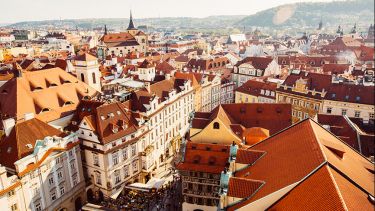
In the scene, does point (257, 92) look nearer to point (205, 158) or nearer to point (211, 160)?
point (205, 158)

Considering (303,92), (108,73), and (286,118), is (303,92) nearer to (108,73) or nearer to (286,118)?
(286,118)

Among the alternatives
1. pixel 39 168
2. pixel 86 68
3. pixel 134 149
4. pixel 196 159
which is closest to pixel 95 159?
pixel 134 149

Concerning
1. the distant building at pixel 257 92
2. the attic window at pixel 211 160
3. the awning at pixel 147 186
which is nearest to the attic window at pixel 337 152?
the attic window at pixel 211 160

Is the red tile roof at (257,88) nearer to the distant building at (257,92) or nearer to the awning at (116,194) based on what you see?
the distant building at (257,92)

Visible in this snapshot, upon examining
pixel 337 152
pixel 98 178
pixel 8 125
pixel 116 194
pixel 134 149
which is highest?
pixel 337 152

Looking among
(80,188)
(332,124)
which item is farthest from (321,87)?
(80,188)

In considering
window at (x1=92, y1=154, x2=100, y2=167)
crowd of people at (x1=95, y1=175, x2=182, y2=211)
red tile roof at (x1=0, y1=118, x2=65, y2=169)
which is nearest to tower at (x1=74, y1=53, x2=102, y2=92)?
window at (x1=92, y1=154, x2=100, y2=167)

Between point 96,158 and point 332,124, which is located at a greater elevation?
point 332,124

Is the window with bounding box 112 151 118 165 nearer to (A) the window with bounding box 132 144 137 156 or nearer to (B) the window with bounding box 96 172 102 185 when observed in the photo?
(B) the window with bounding box 96 172 102 185
